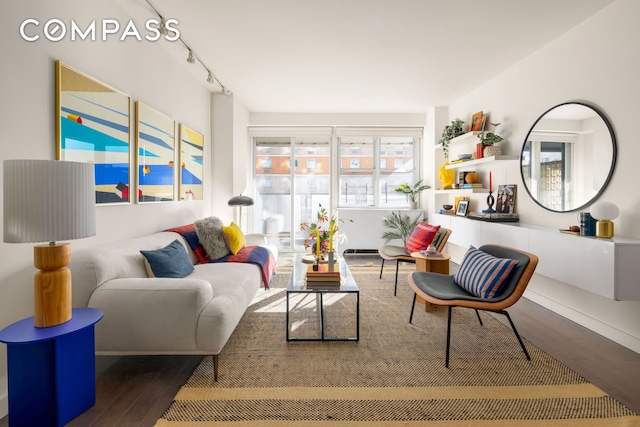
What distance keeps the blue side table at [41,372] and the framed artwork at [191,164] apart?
2409 millimetres

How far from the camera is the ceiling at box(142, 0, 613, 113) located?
2627mm

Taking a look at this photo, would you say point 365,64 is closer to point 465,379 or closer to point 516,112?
point 516,112

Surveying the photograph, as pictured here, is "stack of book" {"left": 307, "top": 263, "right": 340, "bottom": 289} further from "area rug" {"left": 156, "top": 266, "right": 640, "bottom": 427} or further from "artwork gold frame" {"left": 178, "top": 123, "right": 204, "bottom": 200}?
"artwork gold frame" {"left": 178, "top": 123, "right": 204, "bottom": 200}

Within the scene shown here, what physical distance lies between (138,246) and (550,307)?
380cm

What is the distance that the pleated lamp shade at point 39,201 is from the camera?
1.44 metres

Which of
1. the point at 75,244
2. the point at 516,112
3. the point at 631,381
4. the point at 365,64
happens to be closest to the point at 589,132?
the point at 516,112

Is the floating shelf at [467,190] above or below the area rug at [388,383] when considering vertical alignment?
above

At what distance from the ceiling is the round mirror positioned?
2.66 feet

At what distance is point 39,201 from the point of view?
1.46m

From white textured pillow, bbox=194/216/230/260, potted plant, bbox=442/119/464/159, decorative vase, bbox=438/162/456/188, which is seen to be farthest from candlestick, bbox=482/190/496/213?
white textured pillow, bbox=194/216/230/260

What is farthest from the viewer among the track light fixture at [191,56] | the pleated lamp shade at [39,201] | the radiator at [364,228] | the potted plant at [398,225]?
the radiator at [364,228]

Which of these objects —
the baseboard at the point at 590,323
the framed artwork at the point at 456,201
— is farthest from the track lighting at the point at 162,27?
the baseboard at the point at 590,323

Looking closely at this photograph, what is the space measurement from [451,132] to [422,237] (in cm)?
205

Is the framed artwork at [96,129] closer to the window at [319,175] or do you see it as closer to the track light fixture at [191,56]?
the track light fixture at [191,56]
